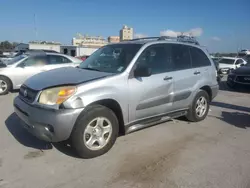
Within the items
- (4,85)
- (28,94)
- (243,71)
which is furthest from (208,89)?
(4,85)

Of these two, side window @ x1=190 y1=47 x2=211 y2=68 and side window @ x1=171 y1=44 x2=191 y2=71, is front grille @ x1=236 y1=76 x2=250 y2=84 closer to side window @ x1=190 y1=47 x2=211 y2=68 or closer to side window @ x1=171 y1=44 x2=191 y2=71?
side window @ x1=190 y1=47 x2=211 y2=68

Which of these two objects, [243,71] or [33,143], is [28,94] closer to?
[33,143]

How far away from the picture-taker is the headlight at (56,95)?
3.44 metres

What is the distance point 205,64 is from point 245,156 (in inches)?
96.3

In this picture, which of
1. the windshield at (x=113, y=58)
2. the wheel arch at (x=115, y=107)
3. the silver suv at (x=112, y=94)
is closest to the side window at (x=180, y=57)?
the silver suv at (x=112, y=94)

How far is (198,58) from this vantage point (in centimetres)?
556

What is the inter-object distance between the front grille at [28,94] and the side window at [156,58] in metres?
1.77

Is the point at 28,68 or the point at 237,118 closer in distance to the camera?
the point at 237,118

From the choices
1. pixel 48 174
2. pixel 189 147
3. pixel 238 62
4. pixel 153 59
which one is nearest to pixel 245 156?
pixel 189 147

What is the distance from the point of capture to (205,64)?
18.7ft

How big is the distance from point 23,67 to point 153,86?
6541 mm

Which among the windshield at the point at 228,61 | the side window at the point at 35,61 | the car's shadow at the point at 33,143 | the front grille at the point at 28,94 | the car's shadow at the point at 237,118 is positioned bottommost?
the car's shadow at the point at 237,118

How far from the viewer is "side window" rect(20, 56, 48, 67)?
9345 mm

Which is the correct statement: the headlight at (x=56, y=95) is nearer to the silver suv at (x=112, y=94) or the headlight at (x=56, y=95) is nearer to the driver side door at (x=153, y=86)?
the silver suv at (x=112, y=94)
